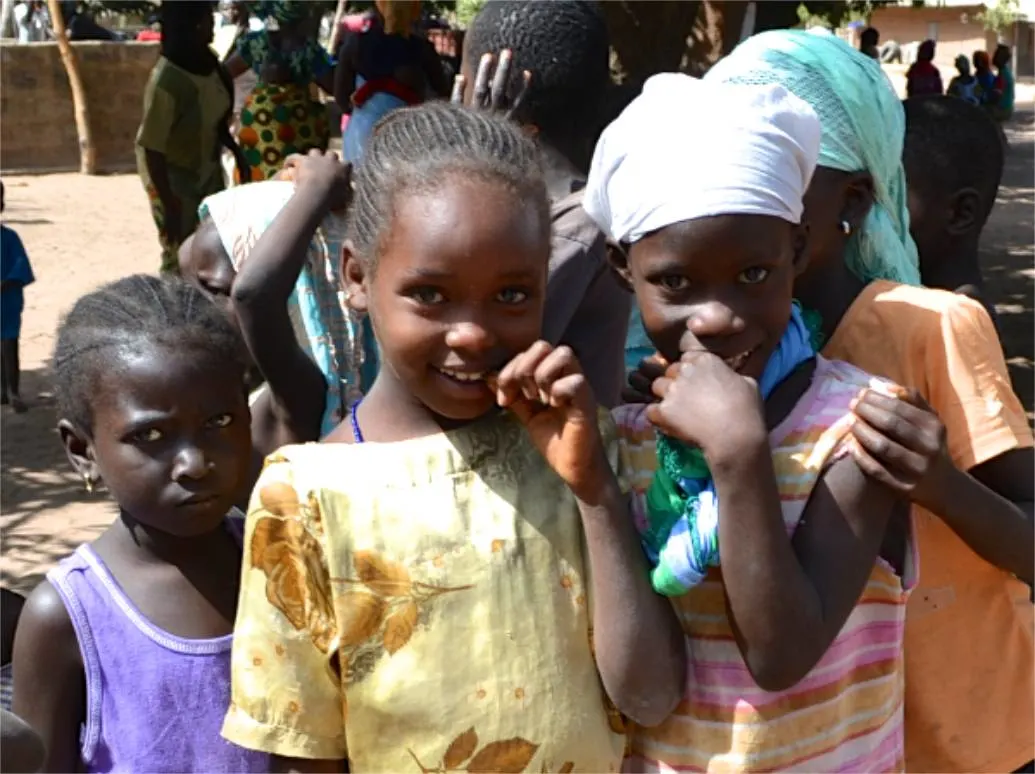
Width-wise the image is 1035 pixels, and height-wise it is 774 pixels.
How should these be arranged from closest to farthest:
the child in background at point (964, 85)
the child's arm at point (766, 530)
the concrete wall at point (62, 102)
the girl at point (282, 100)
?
the child's arm at point (766, 530) → the girl at point (282, 100) → the concrete wall at point (62, 102) → the child in background at point (964, 85)

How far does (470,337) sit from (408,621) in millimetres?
361

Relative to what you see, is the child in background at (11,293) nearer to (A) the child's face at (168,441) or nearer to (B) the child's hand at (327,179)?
(B) the child's hand at (327,179)

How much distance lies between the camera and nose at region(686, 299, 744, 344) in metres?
1.62

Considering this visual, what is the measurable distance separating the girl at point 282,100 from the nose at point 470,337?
5.61 meters

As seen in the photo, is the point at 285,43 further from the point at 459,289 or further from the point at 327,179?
the point at 459,289

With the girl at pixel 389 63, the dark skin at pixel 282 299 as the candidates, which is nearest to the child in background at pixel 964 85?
the girl at pixel 389 63

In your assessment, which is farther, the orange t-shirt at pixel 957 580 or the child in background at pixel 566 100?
the child in background at pixel 566 100

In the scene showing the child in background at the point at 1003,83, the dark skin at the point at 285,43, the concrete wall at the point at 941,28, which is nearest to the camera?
the dark skin at the point at 285,43

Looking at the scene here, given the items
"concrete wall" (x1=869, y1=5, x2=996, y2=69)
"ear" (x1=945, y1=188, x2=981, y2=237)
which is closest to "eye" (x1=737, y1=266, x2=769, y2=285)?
"ear" (x1=945, y1=188, x2=981, y2=237)

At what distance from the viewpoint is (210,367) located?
6.54ft

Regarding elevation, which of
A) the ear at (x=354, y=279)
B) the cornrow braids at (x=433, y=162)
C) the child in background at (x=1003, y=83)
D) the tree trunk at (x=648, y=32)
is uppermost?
the cornrow braids at (x=433, y=162)

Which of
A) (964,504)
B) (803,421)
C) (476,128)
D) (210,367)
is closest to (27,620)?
(210,367)

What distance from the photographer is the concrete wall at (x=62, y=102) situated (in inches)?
630

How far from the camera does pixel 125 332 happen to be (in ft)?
6.56
